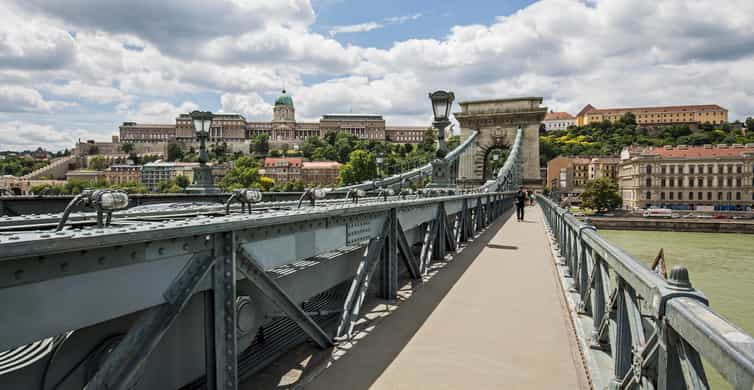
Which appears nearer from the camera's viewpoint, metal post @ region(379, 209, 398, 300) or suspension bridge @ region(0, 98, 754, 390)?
suspension bridge @ region(0, 98, 754, 390)

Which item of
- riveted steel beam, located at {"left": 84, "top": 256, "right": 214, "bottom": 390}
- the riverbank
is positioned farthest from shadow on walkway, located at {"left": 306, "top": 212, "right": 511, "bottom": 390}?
the riverbank

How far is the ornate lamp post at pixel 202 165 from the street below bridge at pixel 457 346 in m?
6.59

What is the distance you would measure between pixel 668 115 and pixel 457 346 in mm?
145177

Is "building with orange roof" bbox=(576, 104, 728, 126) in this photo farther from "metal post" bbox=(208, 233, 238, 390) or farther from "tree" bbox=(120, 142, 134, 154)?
"metal post" bbox=(208, 233, 238, 390)

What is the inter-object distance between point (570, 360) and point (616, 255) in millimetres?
1403

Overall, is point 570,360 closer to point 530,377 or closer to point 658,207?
point 530,377

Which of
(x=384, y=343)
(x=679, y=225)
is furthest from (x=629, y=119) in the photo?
(x=384, y=343)

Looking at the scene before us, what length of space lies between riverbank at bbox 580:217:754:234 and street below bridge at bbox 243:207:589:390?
46.3 meters

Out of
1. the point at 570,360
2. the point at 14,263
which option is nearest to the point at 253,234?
the point at 14,263

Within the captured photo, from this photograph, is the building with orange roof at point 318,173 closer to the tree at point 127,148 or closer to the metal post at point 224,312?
the tree at point 127,148

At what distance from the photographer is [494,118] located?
3381 cm

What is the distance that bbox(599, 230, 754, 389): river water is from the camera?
1246cm

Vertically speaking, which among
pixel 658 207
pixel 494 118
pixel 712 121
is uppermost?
pixel 712 121

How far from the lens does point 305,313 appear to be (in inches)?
154
